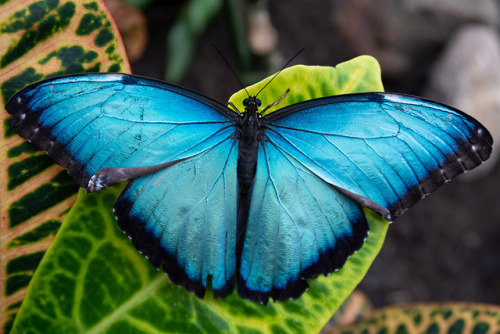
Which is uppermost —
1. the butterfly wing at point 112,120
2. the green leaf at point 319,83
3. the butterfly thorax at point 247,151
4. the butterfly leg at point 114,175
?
the green leaf at point 319,83

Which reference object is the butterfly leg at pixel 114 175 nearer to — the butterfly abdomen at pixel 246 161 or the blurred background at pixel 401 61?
the butterfly abdomen at pixel 246 161

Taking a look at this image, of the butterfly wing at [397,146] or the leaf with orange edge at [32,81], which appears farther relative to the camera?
the butterfly wing at [397,146]

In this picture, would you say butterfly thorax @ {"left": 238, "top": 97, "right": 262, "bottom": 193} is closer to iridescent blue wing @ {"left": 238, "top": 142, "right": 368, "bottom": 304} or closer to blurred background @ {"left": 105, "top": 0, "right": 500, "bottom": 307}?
iridescent blue wing @ {"left": 238, "top": 142, "right": 368, "bottom": 304}

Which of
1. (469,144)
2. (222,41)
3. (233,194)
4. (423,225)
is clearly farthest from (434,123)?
(222,41)

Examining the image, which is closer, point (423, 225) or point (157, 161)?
point (157, 161)

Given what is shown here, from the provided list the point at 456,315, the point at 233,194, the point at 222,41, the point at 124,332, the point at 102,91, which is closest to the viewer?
the point at 124,332

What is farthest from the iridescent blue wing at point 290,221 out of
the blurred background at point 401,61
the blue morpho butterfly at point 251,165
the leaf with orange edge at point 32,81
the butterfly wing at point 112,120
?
the blurred background at point 401,61

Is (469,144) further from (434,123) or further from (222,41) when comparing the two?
(222,41)
